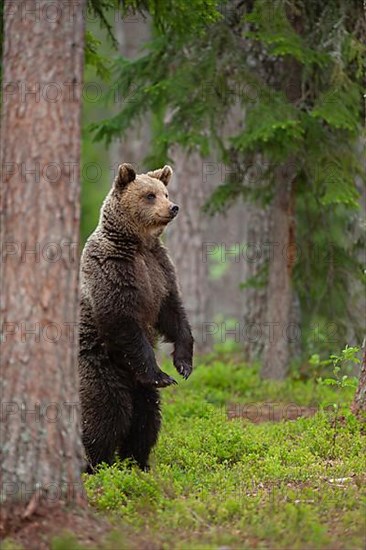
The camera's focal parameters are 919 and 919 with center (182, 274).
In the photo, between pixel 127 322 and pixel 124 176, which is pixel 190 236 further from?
pixel 127 322

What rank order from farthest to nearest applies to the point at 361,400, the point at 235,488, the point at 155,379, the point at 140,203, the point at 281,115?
the point at 281,115, the point at 361,400, the point at 140,203, the point at 155,379, the point at 235,488

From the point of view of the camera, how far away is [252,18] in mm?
10922

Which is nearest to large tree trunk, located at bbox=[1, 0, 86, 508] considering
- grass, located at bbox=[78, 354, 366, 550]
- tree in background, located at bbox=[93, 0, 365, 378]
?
grass, located at bbox=[78, 354, 366, 550]

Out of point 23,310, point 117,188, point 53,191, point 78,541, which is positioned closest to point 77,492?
point 78,541

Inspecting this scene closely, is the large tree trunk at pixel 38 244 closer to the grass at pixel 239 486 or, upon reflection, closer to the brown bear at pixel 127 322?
the grass at pixel 239 486

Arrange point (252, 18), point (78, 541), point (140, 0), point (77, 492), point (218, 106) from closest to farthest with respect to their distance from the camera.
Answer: point (78, 541) < point (77, 492) < point (140, 0) < point (252, 18) < point (218, 106)

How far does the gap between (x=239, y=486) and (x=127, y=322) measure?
5.63ft

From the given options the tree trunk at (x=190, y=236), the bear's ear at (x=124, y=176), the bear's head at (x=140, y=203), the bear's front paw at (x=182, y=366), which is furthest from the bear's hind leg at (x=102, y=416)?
the tree trunk at (x=190, y=236)

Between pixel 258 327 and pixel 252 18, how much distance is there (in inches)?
207

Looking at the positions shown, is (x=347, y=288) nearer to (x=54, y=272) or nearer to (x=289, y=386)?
(x=289, y=386)

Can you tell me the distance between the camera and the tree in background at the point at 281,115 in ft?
36.3

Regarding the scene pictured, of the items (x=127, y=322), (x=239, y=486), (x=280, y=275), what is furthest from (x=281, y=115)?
(x=239, y=486)

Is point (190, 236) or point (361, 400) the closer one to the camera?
point (361, 400)

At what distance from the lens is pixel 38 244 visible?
5.82m
